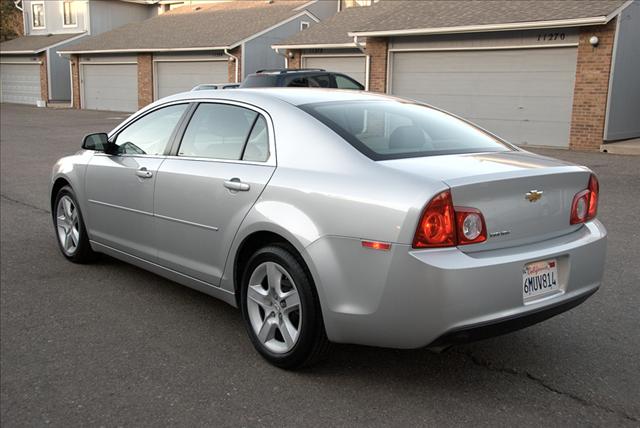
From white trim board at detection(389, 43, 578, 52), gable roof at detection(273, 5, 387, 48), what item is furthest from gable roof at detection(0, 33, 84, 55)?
white trim board at detection(389, 43, 578, 52)

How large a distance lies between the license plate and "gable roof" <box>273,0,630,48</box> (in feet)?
42.1

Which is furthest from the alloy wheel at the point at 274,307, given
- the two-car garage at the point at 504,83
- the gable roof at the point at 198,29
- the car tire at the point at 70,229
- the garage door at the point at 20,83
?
the garage door at the point at 20,83

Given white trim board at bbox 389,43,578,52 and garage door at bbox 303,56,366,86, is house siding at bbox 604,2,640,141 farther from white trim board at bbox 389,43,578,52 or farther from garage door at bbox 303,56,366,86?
garage door at bbox 303,56,366,86

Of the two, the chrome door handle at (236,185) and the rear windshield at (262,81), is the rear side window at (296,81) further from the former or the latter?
the chrome door handle at (236,185)

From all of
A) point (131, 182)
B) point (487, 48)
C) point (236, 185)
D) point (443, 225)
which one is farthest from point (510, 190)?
point (487, 48)

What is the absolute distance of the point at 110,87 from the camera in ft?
105

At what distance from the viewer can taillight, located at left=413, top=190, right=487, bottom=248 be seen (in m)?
3.01

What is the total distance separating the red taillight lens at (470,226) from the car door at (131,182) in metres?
2.33

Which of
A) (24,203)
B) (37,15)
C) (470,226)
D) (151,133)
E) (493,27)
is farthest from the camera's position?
(37,15)

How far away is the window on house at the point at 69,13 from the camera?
125ft

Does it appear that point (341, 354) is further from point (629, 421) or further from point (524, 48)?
point (524, 48)

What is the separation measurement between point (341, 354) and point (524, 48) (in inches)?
556

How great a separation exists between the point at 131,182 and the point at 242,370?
184cm

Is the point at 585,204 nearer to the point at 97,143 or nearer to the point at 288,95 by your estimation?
the point at 288,95
